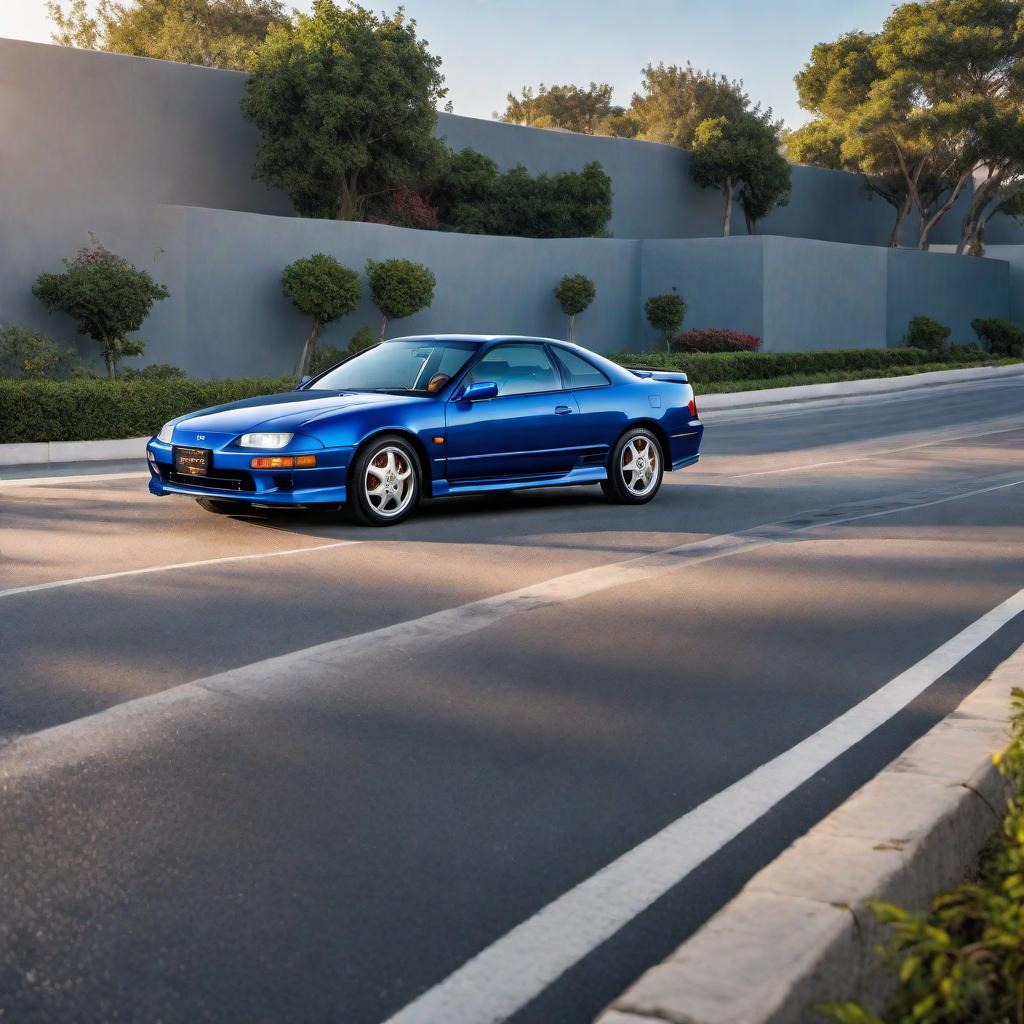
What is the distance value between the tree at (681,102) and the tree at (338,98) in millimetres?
21254

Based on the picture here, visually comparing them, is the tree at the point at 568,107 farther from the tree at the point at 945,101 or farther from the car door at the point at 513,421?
the car door at the point at 513,421

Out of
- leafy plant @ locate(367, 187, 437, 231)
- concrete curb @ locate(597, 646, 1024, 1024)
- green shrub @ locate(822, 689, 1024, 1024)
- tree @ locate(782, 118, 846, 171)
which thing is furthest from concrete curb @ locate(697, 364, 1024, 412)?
green shrub @ locate(822, 689, 1024, 1024)

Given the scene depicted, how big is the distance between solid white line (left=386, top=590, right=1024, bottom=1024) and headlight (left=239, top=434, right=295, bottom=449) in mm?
5550

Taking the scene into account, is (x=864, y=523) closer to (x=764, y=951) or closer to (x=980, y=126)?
(x=764, y=951)

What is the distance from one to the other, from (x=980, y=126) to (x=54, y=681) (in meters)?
47.2

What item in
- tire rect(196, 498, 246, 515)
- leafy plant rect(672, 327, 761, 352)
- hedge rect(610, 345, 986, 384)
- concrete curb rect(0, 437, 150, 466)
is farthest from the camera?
leafy plant rect(672, 327, 761, 352)

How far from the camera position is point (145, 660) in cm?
652

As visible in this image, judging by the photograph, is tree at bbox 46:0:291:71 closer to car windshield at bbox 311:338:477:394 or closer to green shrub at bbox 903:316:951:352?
green shrub at bbox 903:316:951:352

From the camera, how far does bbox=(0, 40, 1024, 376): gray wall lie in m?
25.4

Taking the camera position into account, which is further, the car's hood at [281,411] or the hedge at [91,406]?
the hedge at [91,406]

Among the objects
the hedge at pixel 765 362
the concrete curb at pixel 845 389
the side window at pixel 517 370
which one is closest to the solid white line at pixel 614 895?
the side window at pixel 517 370

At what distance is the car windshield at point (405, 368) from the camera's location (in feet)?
38.2

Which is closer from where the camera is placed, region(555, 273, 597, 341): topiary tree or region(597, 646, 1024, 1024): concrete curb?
region(597, 646, 1024, 1024): concrete curb

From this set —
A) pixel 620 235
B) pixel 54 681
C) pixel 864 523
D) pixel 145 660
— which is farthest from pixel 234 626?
pixel 620 235
